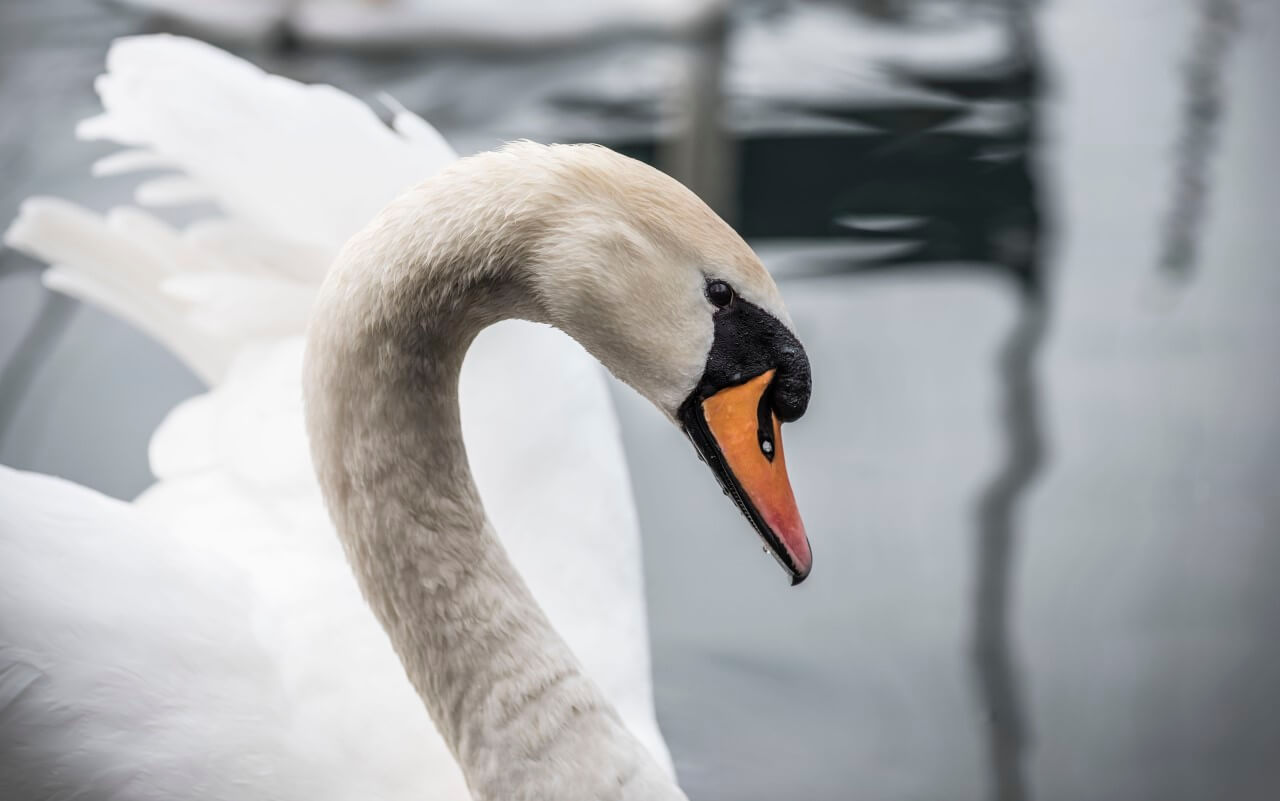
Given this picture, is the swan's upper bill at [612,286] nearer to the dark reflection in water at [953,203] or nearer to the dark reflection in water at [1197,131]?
the dark reflection in water at [953,203]

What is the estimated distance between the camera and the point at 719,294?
1070 mm

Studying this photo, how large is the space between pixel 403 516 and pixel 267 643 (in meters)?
0.29

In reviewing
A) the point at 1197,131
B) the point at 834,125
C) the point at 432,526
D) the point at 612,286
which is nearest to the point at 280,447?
the point at 432,526

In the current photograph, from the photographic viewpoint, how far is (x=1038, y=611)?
2078 mm

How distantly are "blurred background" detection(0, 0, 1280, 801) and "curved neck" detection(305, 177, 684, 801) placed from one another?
520 millimetres

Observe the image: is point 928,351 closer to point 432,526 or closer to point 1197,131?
point 1197,131

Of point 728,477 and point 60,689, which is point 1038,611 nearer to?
point 728,477

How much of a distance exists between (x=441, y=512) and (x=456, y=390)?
11 cm

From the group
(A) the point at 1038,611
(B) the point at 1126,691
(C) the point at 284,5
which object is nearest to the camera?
(B) the point at 1126,691

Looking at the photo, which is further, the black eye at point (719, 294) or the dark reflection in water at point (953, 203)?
the dark reflection in water at point (953, 203)

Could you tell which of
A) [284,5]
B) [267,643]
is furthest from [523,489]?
[284,5]

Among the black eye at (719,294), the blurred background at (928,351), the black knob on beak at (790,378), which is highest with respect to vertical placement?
the black eye at (719,294)

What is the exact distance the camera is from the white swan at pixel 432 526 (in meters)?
1.06

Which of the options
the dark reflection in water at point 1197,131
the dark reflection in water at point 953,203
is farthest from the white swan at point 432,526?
the dark reflection in water at point 1197,131
